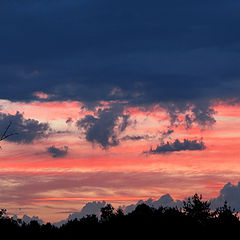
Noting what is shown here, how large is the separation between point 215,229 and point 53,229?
75.1 meters

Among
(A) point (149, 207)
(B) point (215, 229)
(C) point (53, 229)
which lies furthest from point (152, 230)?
(C) point (53, 229)

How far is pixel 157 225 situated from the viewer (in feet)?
407

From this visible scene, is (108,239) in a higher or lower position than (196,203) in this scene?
lower

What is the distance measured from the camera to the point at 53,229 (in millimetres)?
172125

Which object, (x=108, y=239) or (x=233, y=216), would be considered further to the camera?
(x=108, y=239)

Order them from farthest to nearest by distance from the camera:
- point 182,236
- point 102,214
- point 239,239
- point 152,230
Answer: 1. point 102,214
2. point 152,230
3. point 182,236
4. point 239,239

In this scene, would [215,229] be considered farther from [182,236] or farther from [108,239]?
[108,239]

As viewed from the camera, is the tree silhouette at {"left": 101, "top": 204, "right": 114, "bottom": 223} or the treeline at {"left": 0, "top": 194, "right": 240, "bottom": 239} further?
the tree silhouette at {"left": 101, "top": 204, "right": 114, "bottom": 223}

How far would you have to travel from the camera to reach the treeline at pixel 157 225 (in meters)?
115

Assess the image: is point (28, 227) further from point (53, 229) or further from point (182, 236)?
point (182, 236)

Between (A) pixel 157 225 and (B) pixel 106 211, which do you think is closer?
(A) pixel 157 225

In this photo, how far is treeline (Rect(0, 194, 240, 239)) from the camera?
11525 cm

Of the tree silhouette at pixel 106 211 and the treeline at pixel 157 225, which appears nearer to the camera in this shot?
the treeline at pixel 157 225

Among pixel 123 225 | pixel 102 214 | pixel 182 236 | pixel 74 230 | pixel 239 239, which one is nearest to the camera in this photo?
pixel 239 239
